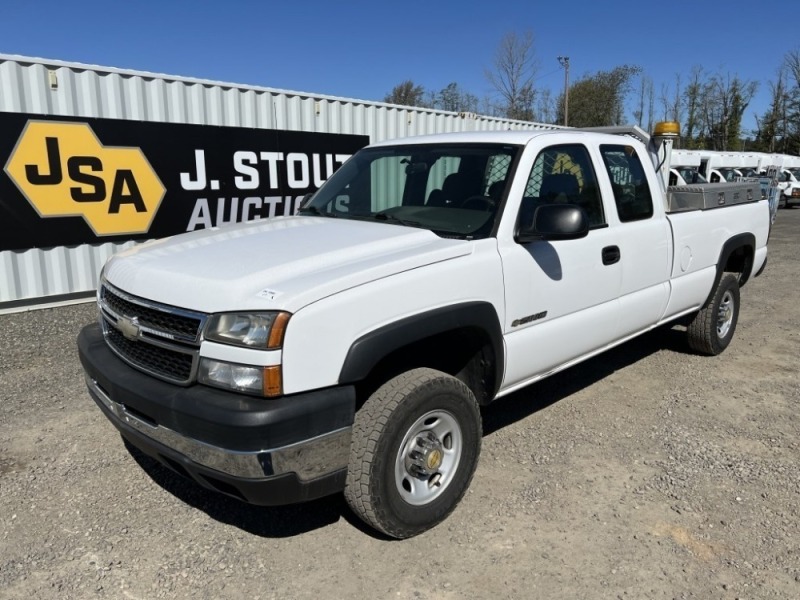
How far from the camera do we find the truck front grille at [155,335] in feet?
8.32

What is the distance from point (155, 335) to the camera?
2684mm

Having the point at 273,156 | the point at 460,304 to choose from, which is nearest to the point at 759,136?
the point at 273,156

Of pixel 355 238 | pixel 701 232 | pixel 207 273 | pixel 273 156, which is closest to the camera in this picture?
pixel 207 273

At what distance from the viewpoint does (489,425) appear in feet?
14.1

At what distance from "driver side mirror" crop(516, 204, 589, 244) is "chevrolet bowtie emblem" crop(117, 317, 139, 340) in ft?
6.61

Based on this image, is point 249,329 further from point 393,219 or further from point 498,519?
point 498,519

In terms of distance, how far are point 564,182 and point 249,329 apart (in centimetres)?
229

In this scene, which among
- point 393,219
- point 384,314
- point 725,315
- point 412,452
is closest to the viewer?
point 384,314

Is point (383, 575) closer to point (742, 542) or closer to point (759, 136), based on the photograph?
point (742, 542)

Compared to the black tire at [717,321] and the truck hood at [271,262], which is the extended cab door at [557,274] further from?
the black tire at [717,321]

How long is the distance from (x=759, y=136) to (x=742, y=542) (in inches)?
2980

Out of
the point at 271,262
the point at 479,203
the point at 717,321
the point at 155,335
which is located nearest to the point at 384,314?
the point at 271,262

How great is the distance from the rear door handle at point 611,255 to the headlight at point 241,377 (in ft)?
7.82

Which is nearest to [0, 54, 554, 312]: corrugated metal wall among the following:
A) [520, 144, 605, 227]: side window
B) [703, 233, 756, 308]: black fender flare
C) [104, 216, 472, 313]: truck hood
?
[104, 216, 472, 313]: truck hood
